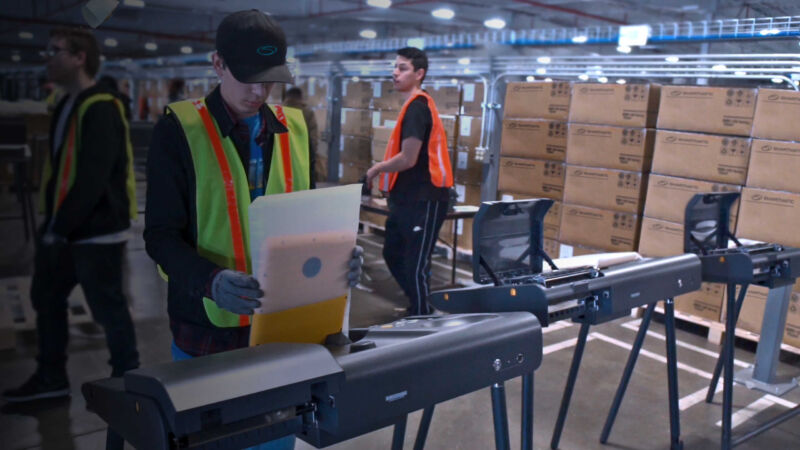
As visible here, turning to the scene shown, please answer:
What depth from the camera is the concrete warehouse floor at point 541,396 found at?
8.16 ft

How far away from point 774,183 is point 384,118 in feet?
11.5

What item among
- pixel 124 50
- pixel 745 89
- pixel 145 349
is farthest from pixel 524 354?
pixel 745 89

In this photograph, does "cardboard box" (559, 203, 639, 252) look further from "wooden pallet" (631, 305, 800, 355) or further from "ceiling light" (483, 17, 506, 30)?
"ceiling light" (483, 17, 506, 30)

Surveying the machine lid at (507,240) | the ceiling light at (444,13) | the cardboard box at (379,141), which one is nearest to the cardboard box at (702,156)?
the machine lid at (507,240)

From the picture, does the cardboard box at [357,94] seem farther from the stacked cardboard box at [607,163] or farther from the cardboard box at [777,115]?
the cardboard box at [777,115]

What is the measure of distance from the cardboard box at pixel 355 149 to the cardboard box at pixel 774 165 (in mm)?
3600

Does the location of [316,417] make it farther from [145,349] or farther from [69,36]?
[145,349]

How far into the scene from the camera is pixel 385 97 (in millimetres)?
6000

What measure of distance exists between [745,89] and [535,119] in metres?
1.44

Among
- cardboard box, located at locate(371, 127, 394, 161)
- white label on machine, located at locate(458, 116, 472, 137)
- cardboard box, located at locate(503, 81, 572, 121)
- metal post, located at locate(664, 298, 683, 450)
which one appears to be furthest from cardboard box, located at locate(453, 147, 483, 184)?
metal post, located at locate(664, 298, 683, 450)

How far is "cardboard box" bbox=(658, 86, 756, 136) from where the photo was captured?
3.61m

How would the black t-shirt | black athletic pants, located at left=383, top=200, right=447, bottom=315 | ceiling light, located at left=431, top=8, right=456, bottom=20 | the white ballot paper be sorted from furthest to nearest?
ceiling light, located at left=431, top=8, right=456, bottom=20 → black athletic pants, located at left=383, top=200, right=447, bottom=315 → the black t-shirt → the white ballot paper

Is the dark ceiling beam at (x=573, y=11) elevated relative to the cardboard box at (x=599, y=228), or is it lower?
elevated

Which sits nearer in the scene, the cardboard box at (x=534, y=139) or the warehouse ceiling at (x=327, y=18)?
the warehouse ceiling at (x=327, y=18)
